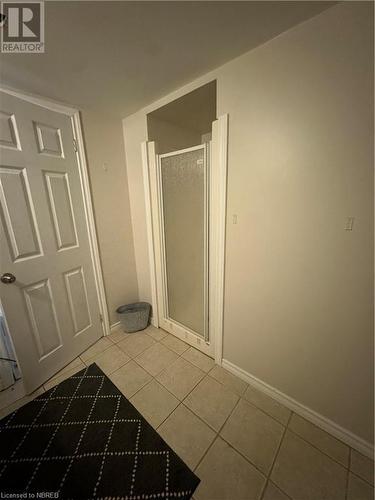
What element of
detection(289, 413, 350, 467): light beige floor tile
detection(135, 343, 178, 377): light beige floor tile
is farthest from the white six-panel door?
detection(289, 413, 350, 467): light beige floor tile

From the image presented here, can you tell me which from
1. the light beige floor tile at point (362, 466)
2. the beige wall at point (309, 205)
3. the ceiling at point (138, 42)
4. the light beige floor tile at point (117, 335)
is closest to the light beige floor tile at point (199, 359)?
the beige wall at point (309, 205)

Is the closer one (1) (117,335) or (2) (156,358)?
(2) (156,358)

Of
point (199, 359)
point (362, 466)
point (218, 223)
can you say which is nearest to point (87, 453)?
point (199, 359)

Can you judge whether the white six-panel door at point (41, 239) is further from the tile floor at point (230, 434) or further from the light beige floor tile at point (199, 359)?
the light beige floor tile at point (199, 359)

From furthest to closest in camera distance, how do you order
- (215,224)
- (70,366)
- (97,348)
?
(97,348) → (70,366) → (215,224)

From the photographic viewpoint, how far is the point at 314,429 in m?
1.21

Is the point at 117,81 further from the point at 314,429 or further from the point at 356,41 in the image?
the point at 314,429

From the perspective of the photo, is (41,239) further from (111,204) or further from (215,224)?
(215,224)

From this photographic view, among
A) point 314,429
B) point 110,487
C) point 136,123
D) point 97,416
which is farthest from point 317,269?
point 136,123

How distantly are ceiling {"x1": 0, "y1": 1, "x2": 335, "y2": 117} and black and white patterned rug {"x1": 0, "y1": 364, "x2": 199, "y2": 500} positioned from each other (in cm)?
218

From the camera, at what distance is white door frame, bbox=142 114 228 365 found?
1.31 m

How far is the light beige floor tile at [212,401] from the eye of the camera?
129 cm

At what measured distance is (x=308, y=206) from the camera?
1052mm

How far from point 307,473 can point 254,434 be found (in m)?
0.28
